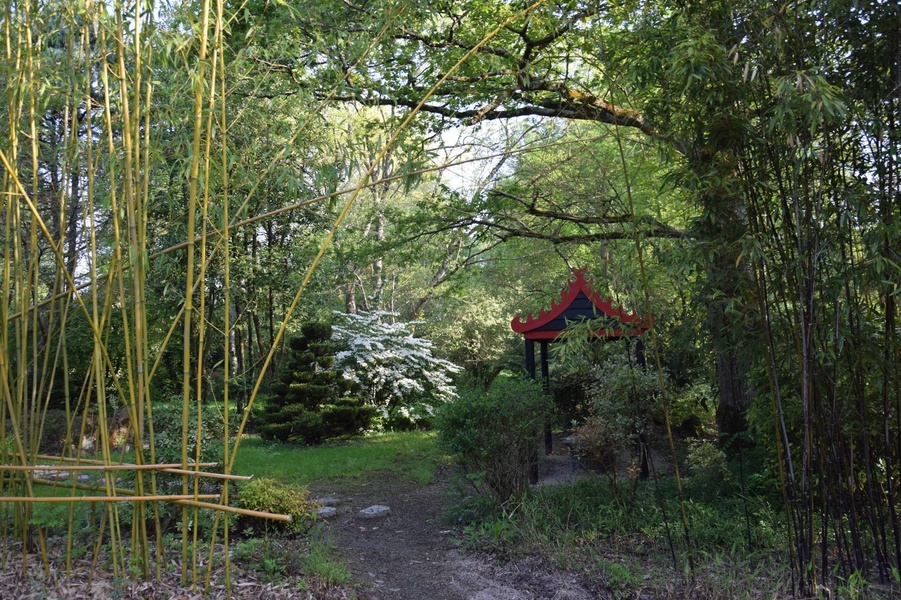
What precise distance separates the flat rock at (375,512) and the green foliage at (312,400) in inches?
139

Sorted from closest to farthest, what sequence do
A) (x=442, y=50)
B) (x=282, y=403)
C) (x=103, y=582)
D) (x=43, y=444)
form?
(x=103, y=582) < (x=442, y=50) < (x=43, y=444) < (x=282, y=403)

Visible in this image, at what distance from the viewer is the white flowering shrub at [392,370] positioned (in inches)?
383

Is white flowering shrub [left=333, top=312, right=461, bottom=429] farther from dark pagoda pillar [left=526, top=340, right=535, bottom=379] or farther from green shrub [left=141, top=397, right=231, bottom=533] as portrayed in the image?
green shrub [left=141, top=397, right=231, bottom=533]

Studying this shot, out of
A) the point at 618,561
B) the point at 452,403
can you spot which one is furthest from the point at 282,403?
the point at 618,561

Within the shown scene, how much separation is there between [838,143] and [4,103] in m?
3.77

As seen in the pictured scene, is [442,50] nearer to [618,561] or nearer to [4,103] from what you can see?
[4,103]

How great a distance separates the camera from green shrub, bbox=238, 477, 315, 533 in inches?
151

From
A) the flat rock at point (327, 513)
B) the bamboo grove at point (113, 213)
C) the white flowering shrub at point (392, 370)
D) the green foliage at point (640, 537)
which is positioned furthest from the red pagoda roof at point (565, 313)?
the white flowering shrub at point (392, 370)

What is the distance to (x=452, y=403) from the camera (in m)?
4.88

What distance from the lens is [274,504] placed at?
12.6 ft

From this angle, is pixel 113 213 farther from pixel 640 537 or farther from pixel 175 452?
pixel 640 537

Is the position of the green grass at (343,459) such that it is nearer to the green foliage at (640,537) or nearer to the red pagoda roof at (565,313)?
the red pagoda roof at (565,313)

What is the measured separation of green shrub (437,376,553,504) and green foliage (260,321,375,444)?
421 centimetres

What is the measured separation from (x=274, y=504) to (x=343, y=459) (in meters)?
3.74
